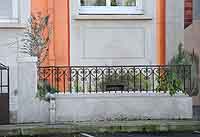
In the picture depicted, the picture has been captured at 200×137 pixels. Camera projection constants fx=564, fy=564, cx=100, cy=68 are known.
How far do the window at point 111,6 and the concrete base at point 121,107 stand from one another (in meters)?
2.88

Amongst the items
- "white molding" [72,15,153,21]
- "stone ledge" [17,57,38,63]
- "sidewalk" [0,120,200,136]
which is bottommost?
"sidewalk" [0,120,200,136]

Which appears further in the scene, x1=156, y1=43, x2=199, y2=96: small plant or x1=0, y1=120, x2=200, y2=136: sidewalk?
x1=156, y1=43, x2=199, y2=96: small plant

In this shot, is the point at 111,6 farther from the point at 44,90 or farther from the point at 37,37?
the point at 44,90

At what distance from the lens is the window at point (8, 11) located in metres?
14.8

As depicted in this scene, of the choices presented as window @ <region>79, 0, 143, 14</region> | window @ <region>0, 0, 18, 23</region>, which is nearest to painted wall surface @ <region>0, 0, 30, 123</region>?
window @ <region>0, 0, 18, 23</region>

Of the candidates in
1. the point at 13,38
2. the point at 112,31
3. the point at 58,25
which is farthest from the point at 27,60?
the point at 112,31

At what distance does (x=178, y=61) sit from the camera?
47.2 ft

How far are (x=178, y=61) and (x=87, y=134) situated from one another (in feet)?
11.6

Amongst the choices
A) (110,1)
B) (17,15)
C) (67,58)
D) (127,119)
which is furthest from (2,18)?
(127,119)

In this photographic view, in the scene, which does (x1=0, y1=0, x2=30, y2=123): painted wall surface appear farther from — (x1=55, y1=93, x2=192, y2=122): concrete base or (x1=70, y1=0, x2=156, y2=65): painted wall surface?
(x1=55, y1=93, x2=192, y2=122): concrete base

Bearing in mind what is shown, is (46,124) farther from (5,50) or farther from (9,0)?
(9,0)

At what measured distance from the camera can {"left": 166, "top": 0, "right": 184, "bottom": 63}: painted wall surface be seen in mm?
15328

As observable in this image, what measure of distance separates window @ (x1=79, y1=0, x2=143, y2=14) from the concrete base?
288cm

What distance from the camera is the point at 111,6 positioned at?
1545cm
